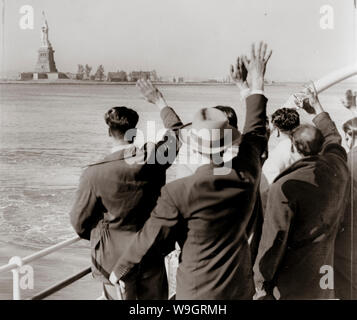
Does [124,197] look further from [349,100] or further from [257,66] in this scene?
[349,100]

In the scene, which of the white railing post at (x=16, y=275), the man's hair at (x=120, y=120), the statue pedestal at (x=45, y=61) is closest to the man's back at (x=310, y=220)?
the man's hair at (x=120, y=120)

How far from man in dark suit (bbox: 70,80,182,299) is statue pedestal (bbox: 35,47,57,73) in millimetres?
901

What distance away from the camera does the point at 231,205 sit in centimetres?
234

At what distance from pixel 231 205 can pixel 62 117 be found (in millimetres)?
1632

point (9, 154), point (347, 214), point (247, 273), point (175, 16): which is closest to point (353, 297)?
point (347, 214)

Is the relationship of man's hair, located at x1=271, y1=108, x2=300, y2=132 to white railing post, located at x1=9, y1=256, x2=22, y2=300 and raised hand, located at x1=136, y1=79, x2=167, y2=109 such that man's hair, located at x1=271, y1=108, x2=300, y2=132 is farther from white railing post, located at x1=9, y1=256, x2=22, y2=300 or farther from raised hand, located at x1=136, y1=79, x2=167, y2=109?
white railing post, located at x1=9, y1=256, x2=22, y2=300

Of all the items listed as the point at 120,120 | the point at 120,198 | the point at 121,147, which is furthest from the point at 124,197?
the point at 120,120

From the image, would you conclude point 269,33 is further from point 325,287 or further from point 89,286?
point 89,286

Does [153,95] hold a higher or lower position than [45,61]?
lower

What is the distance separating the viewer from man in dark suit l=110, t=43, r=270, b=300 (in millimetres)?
2301

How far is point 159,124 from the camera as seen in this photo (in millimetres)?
3305

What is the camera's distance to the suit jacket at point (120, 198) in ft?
8.52

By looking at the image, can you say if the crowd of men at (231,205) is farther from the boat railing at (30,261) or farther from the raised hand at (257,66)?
the boat railing at (30,261)
